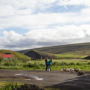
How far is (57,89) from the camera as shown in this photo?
46.0ft

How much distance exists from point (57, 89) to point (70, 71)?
42.9 feet

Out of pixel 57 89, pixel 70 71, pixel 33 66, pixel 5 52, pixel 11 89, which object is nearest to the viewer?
pixel 11 89

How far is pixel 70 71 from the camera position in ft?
88.2

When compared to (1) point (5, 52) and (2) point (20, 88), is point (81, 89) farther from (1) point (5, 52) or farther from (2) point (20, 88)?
(1) point (5, 52)

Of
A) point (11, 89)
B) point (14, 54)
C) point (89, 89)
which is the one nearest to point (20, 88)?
point (11, 89)

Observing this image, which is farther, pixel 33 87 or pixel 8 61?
pixel 8 61

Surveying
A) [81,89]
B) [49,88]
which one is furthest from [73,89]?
[49,88]

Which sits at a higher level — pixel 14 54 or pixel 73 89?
pixel 14 54

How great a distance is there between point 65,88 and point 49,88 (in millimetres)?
1100

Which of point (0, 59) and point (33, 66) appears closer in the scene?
point (33, 66)

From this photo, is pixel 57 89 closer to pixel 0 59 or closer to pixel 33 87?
pixel 33 87

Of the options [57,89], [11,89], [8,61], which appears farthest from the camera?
[8,61]

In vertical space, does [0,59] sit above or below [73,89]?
above

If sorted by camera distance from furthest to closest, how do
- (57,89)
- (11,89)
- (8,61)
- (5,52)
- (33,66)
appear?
(5,52), (8,61), (33,66), (57,89), (11,89)
